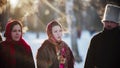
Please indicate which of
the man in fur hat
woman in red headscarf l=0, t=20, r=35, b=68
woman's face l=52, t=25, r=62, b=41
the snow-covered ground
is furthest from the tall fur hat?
Answer: woman in red headscarf l=0, t=20, r=35, b=68

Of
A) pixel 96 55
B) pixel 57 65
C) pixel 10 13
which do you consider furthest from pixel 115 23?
pixel 10 13

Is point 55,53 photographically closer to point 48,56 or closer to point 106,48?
point 48,56

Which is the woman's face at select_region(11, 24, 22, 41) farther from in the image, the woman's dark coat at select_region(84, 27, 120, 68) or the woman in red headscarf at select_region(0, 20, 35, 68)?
the woman's dark coat at select_region(84, 27, 120, 68)

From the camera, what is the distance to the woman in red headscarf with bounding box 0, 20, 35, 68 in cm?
257

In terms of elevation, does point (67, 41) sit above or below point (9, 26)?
below

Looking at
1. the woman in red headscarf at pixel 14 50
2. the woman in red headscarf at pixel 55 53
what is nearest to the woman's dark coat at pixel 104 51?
the woman in red headscarf at pixel 55 53

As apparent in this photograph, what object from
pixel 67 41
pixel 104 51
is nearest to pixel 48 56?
pixel 67 41

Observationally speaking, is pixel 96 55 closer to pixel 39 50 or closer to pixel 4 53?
pixel 39 50

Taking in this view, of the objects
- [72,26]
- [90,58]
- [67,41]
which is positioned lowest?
[90,58]

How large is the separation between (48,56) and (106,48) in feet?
1.33

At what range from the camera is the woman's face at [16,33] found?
2.57 metres

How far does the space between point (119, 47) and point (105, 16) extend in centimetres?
24

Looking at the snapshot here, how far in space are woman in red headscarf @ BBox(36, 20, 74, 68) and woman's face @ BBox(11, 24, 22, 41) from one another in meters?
0.17

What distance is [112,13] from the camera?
2639 mm
